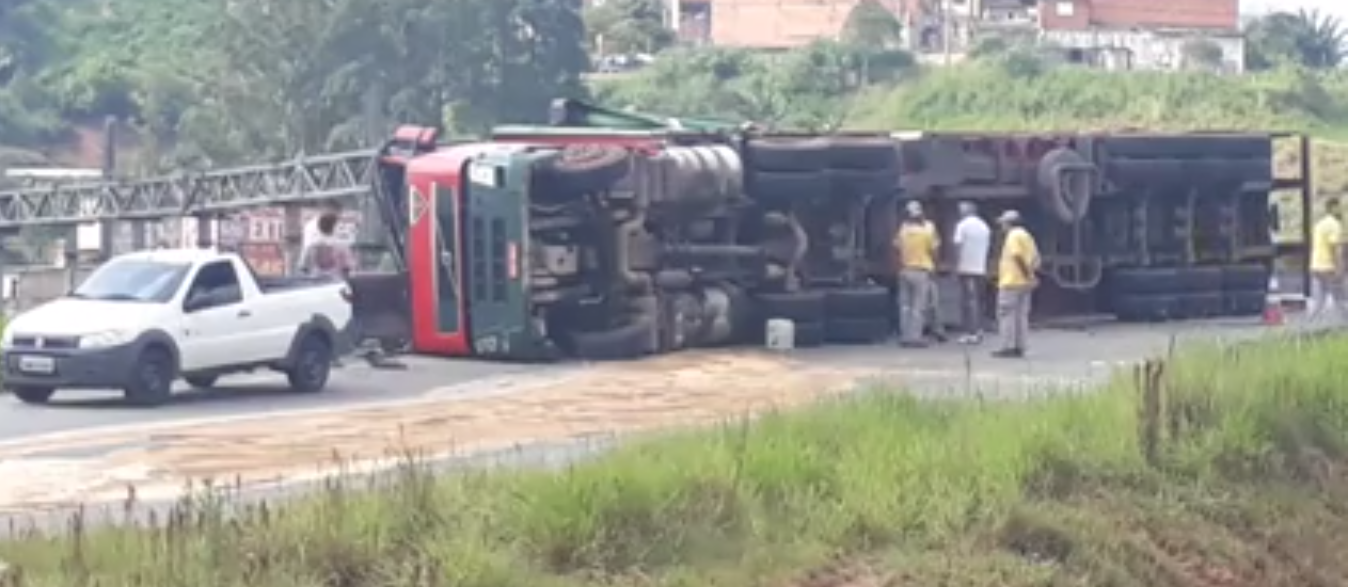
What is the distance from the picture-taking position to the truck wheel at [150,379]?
25.5m

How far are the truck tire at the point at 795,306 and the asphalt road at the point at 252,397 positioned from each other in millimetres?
3293

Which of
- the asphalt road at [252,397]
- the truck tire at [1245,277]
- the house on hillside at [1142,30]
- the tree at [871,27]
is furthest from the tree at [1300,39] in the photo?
the asphalt road at [252,397]

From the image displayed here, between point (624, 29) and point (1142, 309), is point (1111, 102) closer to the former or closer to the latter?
point (624, 29)

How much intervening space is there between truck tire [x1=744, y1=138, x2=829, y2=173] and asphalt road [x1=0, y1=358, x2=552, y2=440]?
3.89m

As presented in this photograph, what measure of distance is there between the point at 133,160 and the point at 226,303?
3539 cm

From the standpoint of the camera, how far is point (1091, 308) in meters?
37.4

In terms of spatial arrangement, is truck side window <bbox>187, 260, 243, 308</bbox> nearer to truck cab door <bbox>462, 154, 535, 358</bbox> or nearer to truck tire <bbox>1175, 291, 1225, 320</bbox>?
truck cab door <bbox>462, 154, 535, 358</bbox>

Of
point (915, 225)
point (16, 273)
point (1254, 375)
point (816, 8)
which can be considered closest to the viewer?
point (1254, 375)

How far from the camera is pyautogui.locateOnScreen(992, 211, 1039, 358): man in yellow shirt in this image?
101 feet

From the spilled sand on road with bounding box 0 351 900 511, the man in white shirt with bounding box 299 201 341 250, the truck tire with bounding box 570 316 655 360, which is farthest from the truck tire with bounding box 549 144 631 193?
the man in white shirt with bounding box 299 201 341 250

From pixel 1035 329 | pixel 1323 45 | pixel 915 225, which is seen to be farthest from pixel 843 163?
pixel 1323 45

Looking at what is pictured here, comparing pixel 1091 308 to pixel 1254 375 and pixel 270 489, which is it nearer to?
pixel 1254 375

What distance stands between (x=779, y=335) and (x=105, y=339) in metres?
8.95

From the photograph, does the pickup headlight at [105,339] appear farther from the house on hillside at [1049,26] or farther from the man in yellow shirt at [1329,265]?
the house on hillside at [1049,26]
